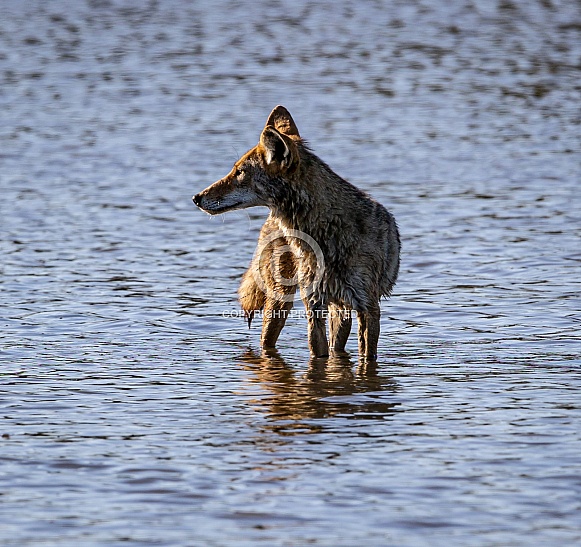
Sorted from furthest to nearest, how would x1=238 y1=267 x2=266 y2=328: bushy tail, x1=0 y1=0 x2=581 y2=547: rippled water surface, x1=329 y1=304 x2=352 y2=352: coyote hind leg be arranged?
x1=238 y1=267 x2=266 y2=328: bushy tail → x1=329 y1=304 x2=352 y2=352: coyote hind leg → x1=0 y1=0 x2=581 y2=547: rippled water surface

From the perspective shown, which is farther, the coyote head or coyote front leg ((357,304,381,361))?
coyote front leg ((357,304,381,361))

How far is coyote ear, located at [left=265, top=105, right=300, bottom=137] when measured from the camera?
8.97m

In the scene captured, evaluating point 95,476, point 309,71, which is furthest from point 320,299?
point 309,71

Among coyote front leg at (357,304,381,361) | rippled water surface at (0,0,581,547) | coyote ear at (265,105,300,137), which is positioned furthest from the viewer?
coyote ear at (265,105,300,137)

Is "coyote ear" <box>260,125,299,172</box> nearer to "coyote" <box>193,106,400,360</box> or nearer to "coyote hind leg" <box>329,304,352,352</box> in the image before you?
"coyote" <box>193,106,400,360</box>

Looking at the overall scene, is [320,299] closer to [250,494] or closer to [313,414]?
[313,414]

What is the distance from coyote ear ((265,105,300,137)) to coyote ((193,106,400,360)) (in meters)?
0.16

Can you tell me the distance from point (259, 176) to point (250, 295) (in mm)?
1227

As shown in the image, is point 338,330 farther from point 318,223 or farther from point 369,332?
point 318,223

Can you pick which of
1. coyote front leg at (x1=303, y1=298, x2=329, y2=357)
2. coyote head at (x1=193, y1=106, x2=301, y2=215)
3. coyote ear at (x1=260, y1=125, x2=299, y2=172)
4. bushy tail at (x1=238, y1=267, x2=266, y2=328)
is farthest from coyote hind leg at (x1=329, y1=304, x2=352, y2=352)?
coyote ear at (x1=260, y1=125, x2=299, y2=172)

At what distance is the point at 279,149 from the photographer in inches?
326

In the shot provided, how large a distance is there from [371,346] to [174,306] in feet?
8.12

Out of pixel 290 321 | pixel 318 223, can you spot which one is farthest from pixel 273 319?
pixel 290 321

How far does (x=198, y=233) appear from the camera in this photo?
13531 mm
